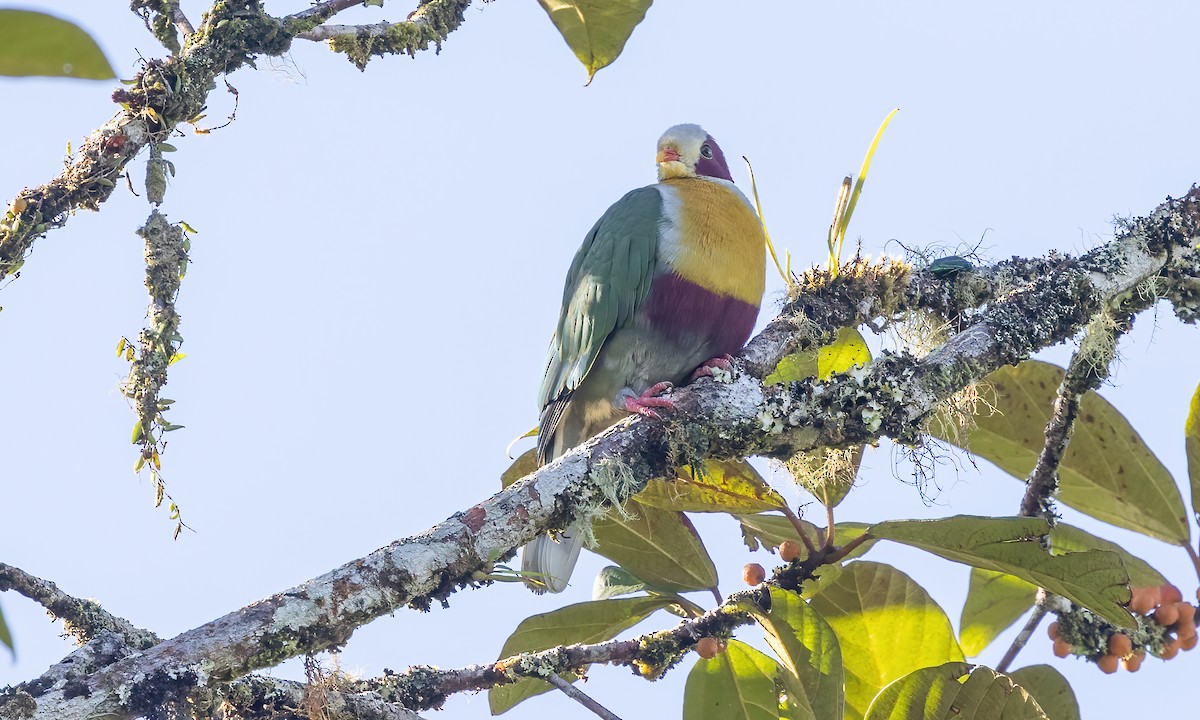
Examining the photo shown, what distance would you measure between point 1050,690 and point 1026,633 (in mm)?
218

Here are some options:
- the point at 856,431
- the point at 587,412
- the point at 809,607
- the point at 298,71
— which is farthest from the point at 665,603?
the point at 298,71

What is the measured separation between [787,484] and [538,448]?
720mm

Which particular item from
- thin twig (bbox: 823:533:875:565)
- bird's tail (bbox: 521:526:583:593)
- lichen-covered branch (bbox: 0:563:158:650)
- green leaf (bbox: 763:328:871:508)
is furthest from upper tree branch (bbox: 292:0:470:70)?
thin twig (bbox: 823:533:875:565)

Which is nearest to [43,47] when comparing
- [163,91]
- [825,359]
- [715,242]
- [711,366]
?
[163,91]

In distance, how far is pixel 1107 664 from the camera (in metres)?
2.58

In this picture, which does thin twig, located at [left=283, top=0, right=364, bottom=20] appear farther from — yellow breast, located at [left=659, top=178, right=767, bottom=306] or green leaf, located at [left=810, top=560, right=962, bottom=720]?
green leaf, located at [left=810, top=560, right=962, bottom=720]

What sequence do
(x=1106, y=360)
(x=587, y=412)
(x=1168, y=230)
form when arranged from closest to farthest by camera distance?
1. (x=1106, y=360)
2. (x=1168, y=230)
3. (x=587, y=412)

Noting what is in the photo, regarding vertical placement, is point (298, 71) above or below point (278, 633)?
above

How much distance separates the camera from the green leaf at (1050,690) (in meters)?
2.37

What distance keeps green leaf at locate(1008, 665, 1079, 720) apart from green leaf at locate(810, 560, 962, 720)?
0.16m

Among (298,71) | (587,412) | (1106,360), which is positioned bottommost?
(1106,360)

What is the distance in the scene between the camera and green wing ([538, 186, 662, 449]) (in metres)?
3.08

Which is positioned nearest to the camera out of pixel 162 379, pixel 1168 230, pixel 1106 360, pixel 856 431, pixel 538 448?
pixel 162 379

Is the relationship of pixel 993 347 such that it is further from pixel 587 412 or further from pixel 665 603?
pixel 587 412
